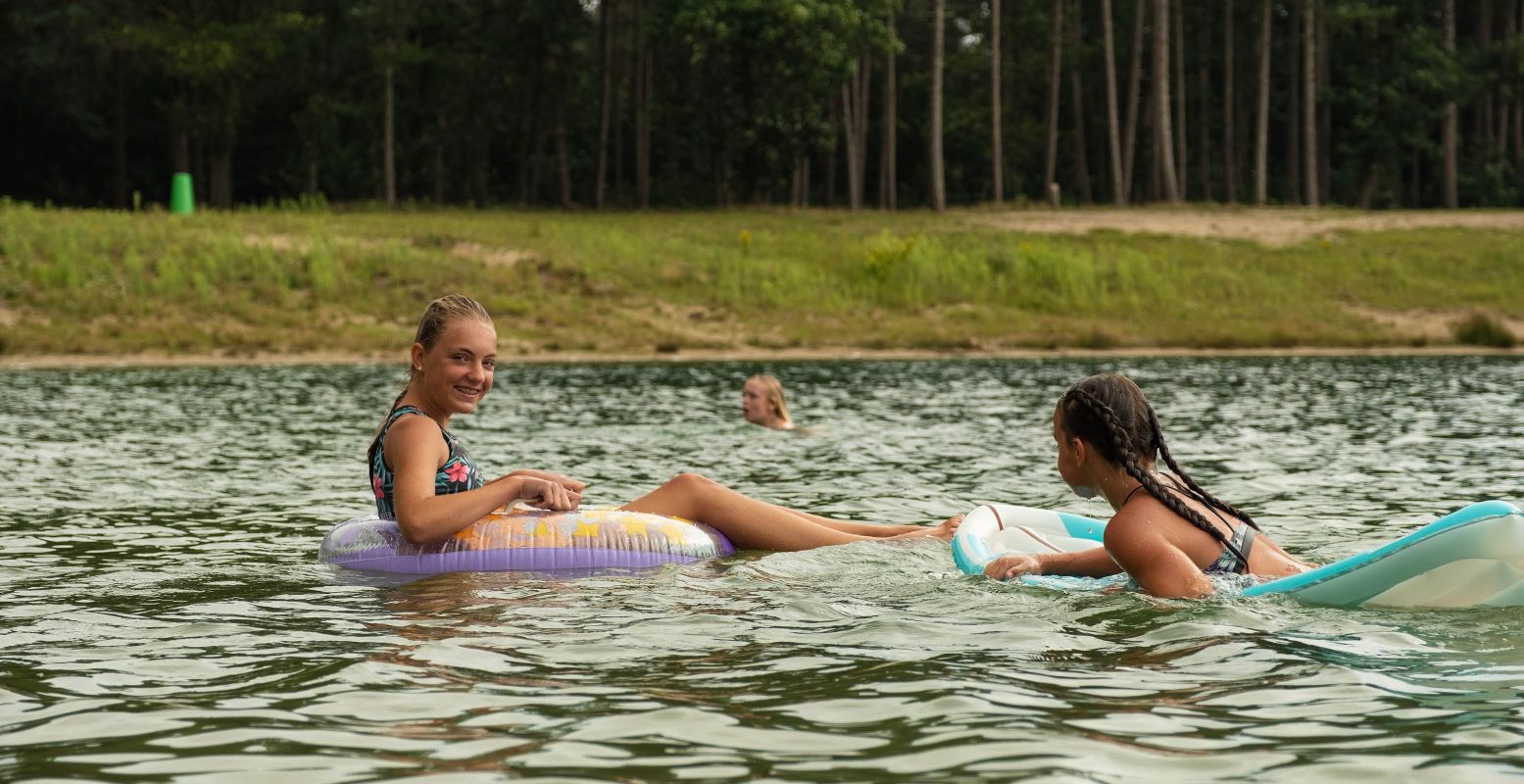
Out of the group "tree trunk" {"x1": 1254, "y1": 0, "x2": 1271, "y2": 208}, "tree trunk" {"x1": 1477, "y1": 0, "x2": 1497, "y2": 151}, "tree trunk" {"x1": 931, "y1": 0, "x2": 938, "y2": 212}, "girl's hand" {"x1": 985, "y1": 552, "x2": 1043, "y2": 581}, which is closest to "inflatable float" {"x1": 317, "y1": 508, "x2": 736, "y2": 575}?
"girl's hand" {"x1": 985, "y1": 552, "x2": 1043, "y2": 581}

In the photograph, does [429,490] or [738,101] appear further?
[738,101]

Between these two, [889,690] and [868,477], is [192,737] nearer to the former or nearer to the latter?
[889,690]

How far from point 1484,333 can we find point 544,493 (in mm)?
26535

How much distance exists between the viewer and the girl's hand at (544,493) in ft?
24.5

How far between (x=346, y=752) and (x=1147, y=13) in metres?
66.2

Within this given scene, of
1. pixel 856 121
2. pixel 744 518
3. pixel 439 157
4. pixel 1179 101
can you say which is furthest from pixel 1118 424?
pixel 1179 101

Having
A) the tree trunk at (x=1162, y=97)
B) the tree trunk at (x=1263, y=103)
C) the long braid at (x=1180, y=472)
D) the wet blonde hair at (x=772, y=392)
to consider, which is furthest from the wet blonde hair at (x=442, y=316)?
the tree trunk at (x=1263, y=103)

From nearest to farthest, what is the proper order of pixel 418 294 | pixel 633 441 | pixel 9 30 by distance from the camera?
pixel 633 441
pixel 418 294
pixel 9 30

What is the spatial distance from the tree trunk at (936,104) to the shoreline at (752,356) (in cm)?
1429

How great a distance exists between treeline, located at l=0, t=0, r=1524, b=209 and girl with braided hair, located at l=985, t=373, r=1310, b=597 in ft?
121

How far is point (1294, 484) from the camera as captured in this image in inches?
473

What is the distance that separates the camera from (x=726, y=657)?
6.14m

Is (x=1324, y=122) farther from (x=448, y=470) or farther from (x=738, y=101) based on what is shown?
(x=448, y=470)

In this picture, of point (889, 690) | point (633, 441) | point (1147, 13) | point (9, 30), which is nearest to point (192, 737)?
point (889, 690)
